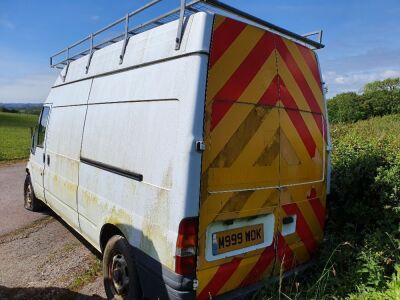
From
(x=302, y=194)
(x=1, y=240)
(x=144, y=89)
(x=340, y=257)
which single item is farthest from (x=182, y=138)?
(x=1, y=240)

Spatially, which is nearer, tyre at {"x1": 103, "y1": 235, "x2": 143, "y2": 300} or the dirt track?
tyre at {"x1": 103, "y1": 235, "x2": 143, "y2": 300}

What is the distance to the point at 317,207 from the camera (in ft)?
13.4

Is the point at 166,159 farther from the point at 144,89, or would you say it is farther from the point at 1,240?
the point at 1,240

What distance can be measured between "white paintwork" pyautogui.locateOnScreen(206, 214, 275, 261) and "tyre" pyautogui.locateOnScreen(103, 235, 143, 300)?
804 millimetres

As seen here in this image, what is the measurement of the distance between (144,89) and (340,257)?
2742 millimetres

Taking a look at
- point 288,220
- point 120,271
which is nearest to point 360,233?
point 288,220

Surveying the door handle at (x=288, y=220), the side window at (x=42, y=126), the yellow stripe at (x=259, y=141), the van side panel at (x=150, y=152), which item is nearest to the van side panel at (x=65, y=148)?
the side window at (x=42, y=126)

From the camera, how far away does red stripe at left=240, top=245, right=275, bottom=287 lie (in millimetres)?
3385

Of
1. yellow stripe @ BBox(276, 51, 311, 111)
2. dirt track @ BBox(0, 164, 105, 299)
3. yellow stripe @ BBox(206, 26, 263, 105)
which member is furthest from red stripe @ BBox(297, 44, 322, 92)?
dirt track @ BBox(0, 164, 105, 299)

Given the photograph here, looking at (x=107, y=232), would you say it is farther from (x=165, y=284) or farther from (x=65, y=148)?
(x=65, y=148)

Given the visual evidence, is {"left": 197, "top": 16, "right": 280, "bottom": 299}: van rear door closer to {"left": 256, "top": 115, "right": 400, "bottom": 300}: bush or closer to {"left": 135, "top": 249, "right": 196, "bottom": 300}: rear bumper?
{"left": 135, "top": 249, "right": 196, "bottom": 300}: rear bumper

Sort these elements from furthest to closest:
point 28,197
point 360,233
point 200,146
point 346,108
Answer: point 346,108
point 28,197
point 360,233
point 200,146

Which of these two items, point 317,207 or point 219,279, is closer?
point 219,279

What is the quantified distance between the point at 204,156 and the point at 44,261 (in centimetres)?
342
